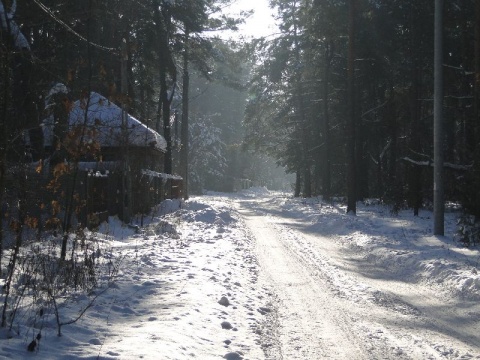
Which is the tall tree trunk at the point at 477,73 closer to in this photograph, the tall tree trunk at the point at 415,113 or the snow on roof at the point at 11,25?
the tall tree trunk at the point at 415,113

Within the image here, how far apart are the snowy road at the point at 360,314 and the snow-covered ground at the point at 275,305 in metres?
0.02

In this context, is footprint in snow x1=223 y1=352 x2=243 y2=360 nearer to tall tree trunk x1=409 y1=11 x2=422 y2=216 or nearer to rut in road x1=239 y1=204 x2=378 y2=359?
rut in road x1=239 y1=204 x2=378 y2=359

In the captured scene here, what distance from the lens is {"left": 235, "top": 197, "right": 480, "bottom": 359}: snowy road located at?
589 cm

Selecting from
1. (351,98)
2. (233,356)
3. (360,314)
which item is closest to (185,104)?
(351,98)

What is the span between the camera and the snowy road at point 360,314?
589cm

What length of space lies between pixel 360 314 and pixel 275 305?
4.10 feet

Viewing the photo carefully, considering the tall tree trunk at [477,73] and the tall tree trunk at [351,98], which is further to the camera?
the tall tree trunk at [351,98]

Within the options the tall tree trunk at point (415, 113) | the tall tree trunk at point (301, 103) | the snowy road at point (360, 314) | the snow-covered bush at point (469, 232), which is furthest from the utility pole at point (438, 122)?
the tall tree trunk at point (301, 103)

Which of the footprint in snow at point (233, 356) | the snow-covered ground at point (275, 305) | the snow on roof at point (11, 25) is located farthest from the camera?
the snow on roof at point (11, 25)

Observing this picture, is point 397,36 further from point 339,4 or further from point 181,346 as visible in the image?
point 181,346

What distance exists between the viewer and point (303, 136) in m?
41.2

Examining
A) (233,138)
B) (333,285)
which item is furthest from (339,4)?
(233,138)

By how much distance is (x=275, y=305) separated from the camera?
788 centimetres

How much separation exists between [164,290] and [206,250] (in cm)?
→ 493
